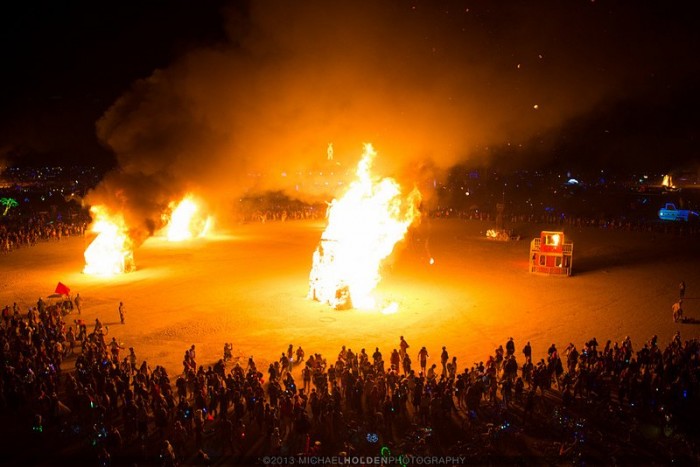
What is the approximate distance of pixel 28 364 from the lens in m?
14.9

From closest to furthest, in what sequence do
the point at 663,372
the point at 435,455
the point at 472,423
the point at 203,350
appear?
the point at 435,455 < the point at 472,423 < the point at 663,372 < the point at 203,350

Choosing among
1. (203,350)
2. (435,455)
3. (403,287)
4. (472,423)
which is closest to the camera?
(435,455)

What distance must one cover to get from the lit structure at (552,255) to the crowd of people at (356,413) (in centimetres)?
1448

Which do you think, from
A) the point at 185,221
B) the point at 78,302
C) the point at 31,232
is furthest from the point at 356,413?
the point at 31,232

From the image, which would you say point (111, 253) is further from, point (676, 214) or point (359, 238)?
point (676, 214)

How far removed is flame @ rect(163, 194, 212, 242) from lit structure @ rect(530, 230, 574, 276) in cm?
2749

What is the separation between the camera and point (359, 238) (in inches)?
994

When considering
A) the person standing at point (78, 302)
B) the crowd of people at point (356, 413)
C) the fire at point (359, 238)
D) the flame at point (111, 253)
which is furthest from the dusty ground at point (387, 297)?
the crowd of people at point (356, 413)

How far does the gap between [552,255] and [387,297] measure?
1062cm

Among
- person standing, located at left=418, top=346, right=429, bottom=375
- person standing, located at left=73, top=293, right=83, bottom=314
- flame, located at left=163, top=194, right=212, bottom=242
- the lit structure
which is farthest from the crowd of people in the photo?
flame, located at left=163, top=194, right=212, bottom=242

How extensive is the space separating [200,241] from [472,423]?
33.7 meters

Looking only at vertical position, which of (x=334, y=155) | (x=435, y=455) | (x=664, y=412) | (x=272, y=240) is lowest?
→ (x=435, y=455)

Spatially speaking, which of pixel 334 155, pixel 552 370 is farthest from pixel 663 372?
pixel 334 155

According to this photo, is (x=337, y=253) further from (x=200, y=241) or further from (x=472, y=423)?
(x=200, y=241)
